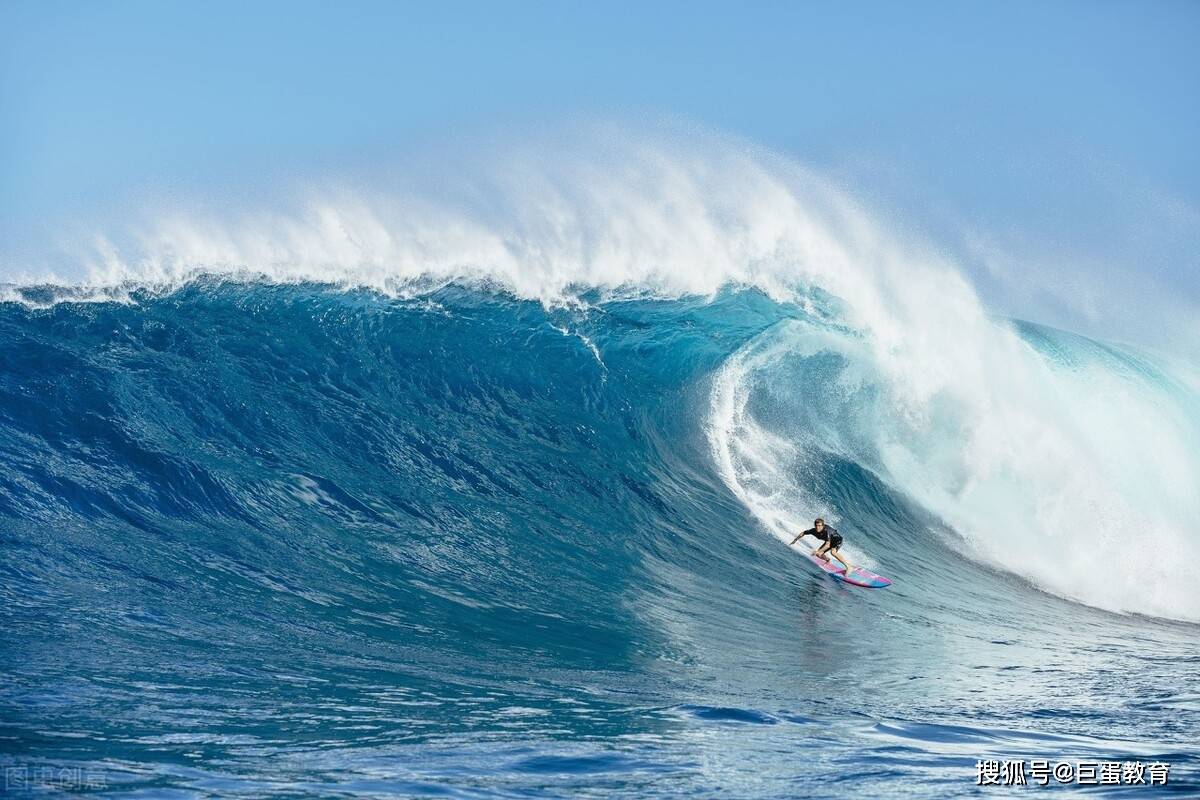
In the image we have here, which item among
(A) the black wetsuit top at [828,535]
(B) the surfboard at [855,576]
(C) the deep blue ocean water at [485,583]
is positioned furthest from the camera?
(A) the black wetsuit top at [828,535]

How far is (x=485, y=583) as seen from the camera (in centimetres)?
842

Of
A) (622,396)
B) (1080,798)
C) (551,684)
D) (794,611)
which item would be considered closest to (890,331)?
(622,396)

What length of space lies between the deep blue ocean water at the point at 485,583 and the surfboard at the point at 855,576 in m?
0.22

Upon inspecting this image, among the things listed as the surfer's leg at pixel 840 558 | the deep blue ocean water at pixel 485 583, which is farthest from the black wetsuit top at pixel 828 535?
the deep blue ocean water at pixel 485 583

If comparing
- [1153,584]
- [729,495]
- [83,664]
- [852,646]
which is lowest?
[83,664]

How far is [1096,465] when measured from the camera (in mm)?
12562

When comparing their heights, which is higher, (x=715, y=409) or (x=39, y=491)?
(x=715, y=409)

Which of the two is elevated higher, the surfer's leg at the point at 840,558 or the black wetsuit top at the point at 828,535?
the black wetsuit top at the point at 828,535

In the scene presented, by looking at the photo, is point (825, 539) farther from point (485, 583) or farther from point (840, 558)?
point (485, 583)

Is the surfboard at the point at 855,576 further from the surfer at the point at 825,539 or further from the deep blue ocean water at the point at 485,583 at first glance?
the deep blue ocean water at the point at 485,583

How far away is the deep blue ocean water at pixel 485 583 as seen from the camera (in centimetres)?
495

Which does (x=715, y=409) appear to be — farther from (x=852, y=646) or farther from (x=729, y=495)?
(x=852, y=646)

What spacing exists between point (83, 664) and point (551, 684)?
9.02 ft

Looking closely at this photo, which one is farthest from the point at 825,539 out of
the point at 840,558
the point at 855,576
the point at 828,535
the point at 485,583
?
the point at 485,583
